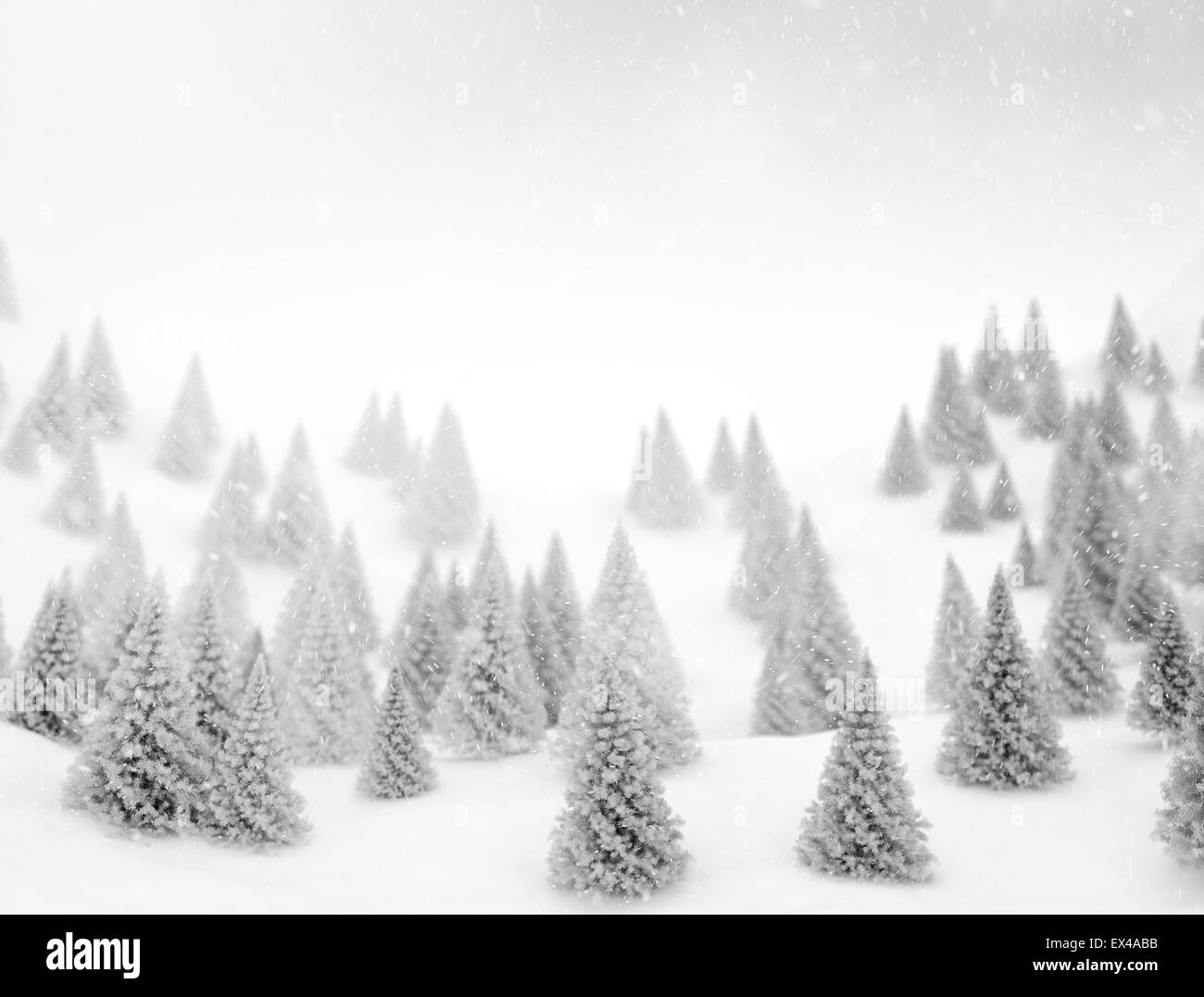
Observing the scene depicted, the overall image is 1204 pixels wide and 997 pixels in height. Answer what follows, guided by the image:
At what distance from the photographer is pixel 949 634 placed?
35.4 m

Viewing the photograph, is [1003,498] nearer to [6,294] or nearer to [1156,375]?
[1156,375]

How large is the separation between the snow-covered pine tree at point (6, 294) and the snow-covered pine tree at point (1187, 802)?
87016 mm

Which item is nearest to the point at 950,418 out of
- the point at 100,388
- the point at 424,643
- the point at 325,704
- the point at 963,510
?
the point at 963,510

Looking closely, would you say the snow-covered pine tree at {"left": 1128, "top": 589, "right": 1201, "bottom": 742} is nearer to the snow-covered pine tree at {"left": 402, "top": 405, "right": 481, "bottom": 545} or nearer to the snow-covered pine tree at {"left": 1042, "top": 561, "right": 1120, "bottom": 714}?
the snow-covered pine tree at {"left": 1042, "top": 561, "right": 1120, "bottom": 714}

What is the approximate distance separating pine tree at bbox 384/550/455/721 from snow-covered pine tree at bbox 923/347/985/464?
41313 mm

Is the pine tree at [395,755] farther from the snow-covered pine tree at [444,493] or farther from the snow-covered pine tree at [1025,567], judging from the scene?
the snow-covered pine tree at [1025,567]

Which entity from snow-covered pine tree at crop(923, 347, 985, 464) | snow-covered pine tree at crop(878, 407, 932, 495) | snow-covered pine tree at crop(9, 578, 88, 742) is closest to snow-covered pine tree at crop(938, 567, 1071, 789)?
snow-covered pine tree at crop(9, 578, 88, 742)

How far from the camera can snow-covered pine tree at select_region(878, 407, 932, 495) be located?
59.3 m

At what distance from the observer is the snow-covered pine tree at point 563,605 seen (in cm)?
3672

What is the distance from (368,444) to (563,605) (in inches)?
1417

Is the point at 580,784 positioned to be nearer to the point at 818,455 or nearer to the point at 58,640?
the point at 58,640
